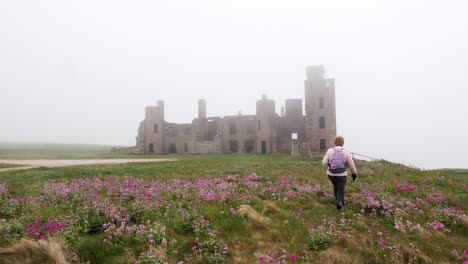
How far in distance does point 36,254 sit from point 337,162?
7.15 m

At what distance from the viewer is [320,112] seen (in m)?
43.7

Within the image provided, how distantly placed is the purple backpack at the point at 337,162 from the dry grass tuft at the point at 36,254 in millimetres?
6546

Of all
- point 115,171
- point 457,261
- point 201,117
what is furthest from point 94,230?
point 201,117

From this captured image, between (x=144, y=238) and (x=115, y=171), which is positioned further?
(x=115, y=171)

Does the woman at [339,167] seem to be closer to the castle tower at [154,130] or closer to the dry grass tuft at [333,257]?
the dry grass tuft at [333,257]

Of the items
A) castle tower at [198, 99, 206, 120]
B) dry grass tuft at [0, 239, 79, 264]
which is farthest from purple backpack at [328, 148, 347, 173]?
castle tower at [198, 99, 206, 120]

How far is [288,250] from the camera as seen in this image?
5.01m

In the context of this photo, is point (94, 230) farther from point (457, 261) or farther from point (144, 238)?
point (457, 261)

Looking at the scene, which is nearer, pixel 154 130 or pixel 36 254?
pixel 36 254

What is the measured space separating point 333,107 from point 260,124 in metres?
12.7

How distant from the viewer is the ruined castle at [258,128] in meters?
43.7

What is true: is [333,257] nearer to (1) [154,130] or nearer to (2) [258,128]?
(2) [258,128]

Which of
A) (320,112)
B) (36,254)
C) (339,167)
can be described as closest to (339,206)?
(339,167)

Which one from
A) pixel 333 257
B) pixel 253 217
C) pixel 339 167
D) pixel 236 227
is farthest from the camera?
pixel 339 167
